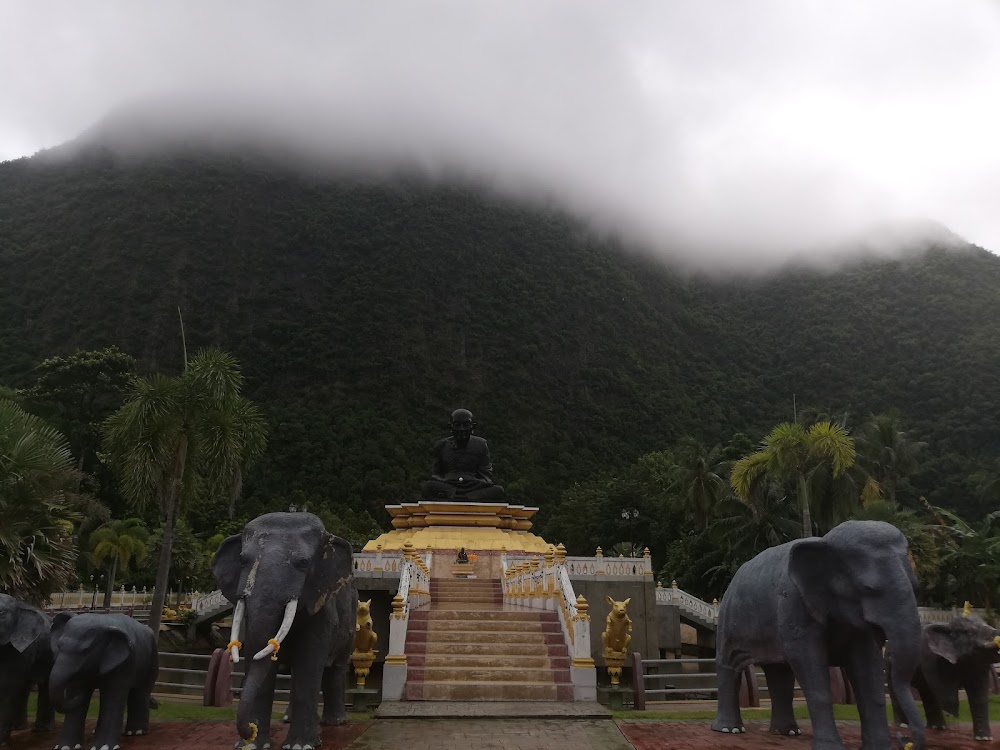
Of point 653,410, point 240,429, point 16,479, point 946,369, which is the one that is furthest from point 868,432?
point 16,479

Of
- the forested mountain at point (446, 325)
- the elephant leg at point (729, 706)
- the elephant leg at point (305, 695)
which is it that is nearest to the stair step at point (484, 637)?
the elephant leg at point (729, 706)

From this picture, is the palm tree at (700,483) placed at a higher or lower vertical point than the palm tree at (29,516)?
higher

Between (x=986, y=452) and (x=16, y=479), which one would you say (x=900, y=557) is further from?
(x=986, y=452)

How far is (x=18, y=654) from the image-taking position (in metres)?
8.19

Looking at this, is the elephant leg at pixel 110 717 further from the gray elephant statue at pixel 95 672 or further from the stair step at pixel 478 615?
the stair step at pixel 478 615

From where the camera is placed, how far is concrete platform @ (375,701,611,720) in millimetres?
9422

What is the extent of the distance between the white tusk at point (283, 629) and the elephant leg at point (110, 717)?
2.37 metres

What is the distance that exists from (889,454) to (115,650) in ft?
124

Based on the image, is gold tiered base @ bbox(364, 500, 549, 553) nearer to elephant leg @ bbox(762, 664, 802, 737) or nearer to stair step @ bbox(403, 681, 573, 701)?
stair step @ bbox(403, 681, 573, 701)

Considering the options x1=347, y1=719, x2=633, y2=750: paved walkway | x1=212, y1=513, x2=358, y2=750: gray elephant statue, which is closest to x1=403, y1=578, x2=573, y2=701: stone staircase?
x1=347, y1=719, x2=633, y2=750: paved walkway

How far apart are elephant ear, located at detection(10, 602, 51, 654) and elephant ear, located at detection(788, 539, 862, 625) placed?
7.97m

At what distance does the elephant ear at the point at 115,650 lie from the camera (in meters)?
7.78

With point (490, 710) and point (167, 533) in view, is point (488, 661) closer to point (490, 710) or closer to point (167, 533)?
point (490, 710)

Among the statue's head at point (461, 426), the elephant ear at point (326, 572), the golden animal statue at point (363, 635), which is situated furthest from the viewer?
the statue's head at point (461, 426)
